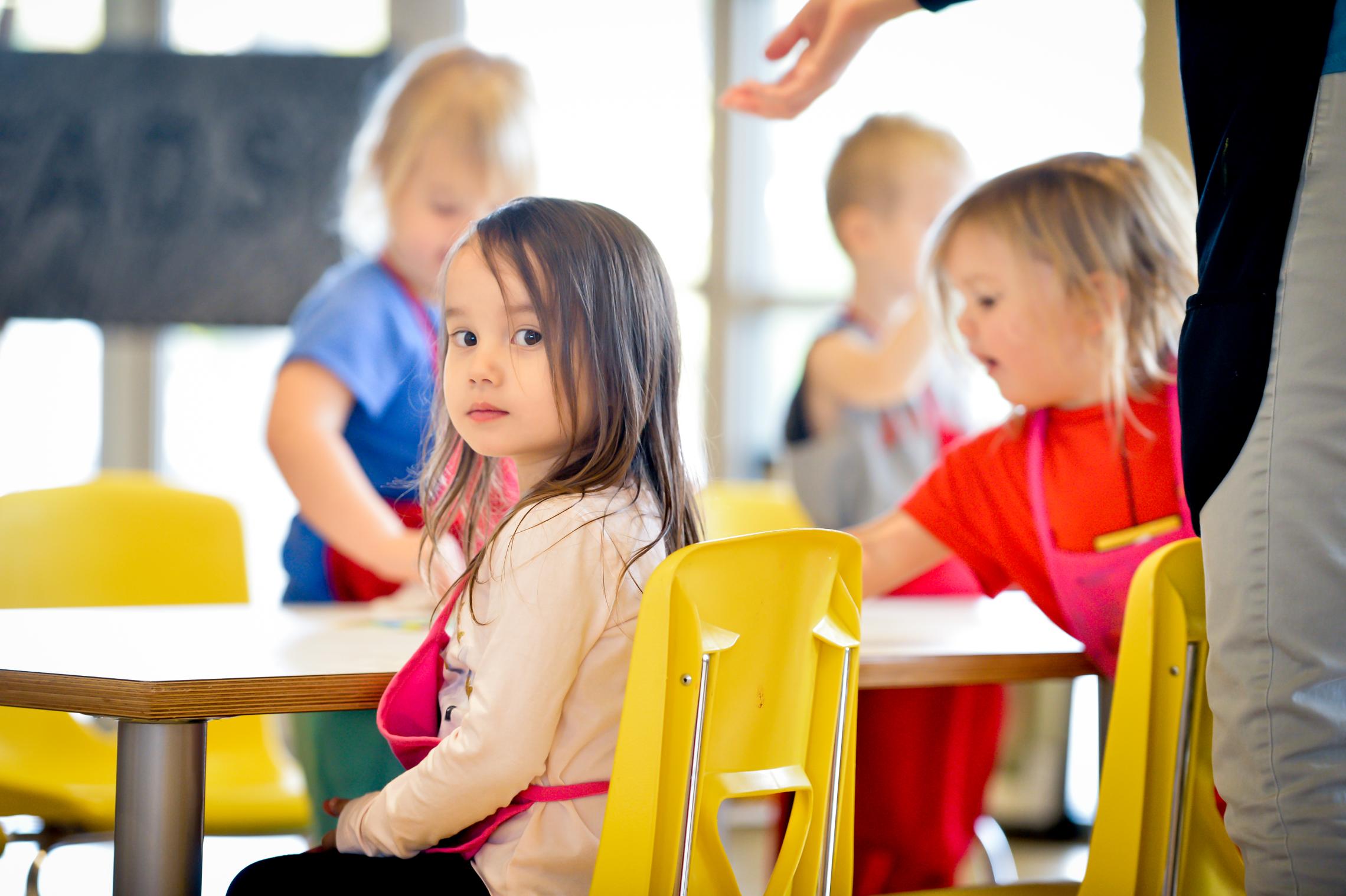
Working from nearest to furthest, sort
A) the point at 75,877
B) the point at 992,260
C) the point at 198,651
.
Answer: the point at 198,651
the point at 992,260
the point at 75,877

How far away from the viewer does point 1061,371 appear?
54.0 inches

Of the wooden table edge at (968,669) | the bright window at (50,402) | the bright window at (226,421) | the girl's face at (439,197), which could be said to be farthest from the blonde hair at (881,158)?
the bright window at (50,402)

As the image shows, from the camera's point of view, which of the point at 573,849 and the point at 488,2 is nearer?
the point at 573,849

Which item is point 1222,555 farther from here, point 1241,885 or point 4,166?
point 4,166

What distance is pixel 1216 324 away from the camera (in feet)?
2.88

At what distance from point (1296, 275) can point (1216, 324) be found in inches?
2.5

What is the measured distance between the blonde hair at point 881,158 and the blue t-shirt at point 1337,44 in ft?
4.41

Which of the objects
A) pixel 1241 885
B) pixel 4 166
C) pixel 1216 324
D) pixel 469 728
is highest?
pixel 4 166

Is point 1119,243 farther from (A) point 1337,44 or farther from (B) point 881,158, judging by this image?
(B) point 881,158

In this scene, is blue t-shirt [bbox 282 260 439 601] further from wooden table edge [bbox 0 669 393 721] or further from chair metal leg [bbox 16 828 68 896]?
wooden table edge [bbox 0 669 393 721]

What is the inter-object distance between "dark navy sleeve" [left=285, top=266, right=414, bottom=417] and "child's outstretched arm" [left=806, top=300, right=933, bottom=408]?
0.83 metres

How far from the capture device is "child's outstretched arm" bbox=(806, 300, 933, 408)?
204cm

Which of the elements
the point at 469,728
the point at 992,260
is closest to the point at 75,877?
the point at 469,728

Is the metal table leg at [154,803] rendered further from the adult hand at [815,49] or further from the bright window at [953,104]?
the bright window at [953,104]
